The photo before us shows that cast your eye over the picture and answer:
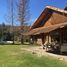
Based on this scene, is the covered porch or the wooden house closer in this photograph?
the covered porch

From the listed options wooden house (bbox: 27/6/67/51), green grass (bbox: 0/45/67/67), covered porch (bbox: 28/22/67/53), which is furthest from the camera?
wooden house (bbox: 27/6/67/51)

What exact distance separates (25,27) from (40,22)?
17492 millimetres

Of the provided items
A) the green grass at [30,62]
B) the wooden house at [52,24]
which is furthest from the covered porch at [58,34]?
the green grass at [30,62]

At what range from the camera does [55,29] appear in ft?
64.8

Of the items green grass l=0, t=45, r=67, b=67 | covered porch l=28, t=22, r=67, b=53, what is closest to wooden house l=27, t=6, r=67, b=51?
covered porch l=28, t=22, r=67, b=53

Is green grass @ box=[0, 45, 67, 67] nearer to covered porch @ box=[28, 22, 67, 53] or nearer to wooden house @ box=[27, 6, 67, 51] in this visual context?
covered porch @ box=[28, 22, 67, 53]

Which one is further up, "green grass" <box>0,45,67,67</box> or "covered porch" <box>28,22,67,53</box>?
"covered porch" <box>28,22,67,53</box>

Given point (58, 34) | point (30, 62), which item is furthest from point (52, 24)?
point (30, 62)

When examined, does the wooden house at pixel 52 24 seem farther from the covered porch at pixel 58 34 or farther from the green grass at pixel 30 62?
the green grass at pixel 30 62

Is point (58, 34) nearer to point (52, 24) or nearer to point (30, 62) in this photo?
point (52, 24)

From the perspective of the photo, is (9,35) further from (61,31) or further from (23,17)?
(61,31)

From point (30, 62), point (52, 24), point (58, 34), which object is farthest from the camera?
point (52, 24)

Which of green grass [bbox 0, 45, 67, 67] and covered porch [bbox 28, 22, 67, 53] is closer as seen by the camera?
green grass [bbox 0, 45, 67, 67]

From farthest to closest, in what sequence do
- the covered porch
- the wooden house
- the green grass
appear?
the wooden house < the covered porch < the green grass
